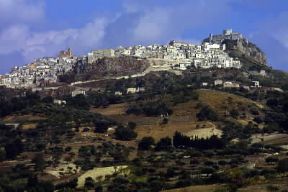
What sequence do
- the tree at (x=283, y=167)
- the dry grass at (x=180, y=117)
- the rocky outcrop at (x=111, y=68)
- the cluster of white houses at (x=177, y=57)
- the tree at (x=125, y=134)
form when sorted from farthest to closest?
the cluster of white houses at (x=177, y=57) < the rocky outcrop at (x=111, y=68) < the dry grass at (x=180, y=117) < the tree at (x=125, y=134) < the tree at (x=283, y=167)

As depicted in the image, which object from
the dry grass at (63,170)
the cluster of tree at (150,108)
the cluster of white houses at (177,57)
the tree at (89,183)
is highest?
the cluster of white houses at (177,57)

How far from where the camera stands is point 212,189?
55.7 m

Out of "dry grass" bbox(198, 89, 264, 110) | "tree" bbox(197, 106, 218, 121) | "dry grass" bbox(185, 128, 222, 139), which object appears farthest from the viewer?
"dry grass" bbox(198, 89, 264, 110)

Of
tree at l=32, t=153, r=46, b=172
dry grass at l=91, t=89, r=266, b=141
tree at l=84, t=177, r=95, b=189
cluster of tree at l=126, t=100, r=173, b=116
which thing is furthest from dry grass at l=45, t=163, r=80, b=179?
cluster of tree at l=126, t=100, r=173, b=116

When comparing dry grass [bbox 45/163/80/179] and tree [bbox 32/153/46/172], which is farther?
tree [bbox 32/153/46/172]

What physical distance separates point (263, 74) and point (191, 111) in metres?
69.3

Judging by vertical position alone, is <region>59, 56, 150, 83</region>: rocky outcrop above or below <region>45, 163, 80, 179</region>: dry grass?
above

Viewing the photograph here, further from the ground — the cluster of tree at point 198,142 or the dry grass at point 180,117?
the dry grass at point 180,117

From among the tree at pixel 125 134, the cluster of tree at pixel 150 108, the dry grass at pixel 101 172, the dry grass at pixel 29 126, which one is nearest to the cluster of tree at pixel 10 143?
the dry grass at pixel 29 126

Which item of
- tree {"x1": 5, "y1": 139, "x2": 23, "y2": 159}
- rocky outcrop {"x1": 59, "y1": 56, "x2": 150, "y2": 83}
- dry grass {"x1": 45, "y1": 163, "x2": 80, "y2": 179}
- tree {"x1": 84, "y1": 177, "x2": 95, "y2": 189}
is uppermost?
rocky outcrop {"x1": 59, "y1": 56, "x2": 150, "y2": 83}

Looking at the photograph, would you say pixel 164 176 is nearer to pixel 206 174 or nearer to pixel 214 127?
pixel 206 174

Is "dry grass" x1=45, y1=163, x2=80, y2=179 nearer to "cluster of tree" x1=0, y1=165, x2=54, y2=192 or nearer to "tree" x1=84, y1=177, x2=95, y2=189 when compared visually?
"cluster of tree" x1=0, y1=165, x2=54, y2=192

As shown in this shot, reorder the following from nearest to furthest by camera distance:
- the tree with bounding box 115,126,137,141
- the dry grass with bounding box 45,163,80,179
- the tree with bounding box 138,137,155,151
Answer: the dry grass with bounding box 45,163,80,179
the tree with bounding box 138,137,155,151
the tree with bounding box 115,126,137,141

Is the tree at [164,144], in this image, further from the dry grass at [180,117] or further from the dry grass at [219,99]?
the dry grass at [219,99]
